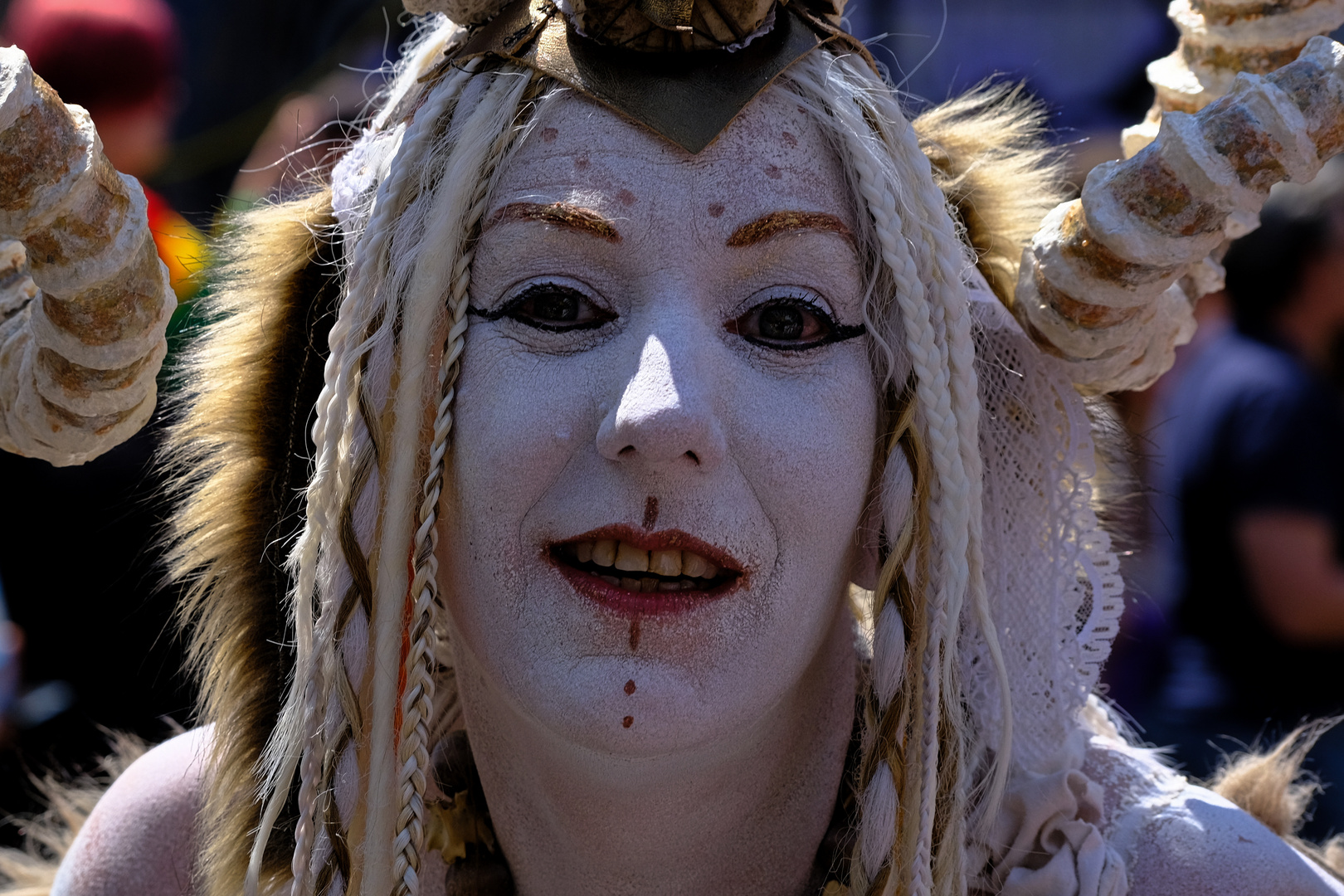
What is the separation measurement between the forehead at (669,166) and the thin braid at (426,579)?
0.15ft

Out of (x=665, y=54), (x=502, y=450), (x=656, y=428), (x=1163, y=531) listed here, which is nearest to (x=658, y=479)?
(x=656, y=428)

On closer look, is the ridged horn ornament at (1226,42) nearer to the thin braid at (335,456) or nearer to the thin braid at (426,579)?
the thin braid at (426,579)

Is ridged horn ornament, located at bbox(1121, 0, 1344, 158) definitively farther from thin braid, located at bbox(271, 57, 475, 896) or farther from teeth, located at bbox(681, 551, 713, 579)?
thin braid, located at bbox(271, 57, 475, 896)

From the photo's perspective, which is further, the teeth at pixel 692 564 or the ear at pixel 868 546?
the ear at pixel 868 546

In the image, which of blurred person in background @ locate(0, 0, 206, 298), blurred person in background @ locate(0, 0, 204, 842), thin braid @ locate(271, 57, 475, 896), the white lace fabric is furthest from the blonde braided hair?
blurred person in background @ locate(0, 0, 206, 298)

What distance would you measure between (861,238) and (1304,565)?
191cm

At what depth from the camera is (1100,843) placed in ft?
5.32

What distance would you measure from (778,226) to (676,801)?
69 cm

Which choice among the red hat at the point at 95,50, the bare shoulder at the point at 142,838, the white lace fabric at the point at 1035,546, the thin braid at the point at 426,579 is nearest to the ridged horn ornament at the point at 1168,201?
the white lace fabric at the point at 1035,546

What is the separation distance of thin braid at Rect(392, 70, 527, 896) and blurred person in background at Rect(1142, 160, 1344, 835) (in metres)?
1.87

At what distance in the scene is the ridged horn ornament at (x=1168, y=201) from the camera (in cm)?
145

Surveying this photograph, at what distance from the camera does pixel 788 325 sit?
1599mm

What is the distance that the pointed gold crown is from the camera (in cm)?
157

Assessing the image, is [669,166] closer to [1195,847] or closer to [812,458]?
[812,458]
